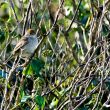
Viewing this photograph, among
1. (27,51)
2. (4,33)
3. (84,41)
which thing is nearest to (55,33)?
(84,41)

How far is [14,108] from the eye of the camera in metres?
3.93

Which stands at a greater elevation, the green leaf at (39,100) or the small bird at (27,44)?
the small bird at (27,44)

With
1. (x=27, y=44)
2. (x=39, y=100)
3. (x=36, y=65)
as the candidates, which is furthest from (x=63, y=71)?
(x=39, y=100)

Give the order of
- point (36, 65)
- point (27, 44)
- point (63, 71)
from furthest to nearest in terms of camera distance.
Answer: point (27, 44)
point (63, 71)
point (36, 65)

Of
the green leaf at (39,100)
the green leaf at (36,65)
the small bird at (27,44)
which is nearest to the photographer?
the green leaf at (39,100)

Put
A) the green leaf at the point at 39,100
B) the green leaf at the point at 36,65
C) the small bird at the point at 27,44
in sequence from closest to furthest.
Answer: the green leaf at the point at 39,100 → the green leaf at the point at 36,65 → the small bird at the point at 27,44

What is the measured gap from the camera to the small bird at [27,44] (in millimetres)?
4657

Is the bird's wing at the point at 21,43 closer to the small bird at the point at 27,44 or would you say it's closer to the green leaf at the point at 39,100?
the small bird at the point at 27,44

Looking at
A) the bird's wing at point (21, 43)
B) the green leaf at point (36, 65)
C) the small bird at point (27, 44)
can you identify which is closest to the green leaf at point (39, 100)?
the green leaf at point (36, 65)

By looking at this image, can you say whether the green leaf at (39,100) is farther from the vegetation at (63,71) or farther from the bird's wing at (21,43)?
the bird's wing at (21,43)

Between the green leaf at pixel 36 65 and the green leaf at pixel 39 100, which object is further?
the green leaf at pixel 36 65

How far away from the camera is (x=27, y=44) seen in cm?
498

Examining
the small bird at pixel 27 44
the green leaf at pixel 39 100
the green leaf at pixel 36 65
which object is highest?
the small bird at pixel 27 44

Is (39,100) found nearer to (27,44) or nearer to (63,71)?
(63,71)
